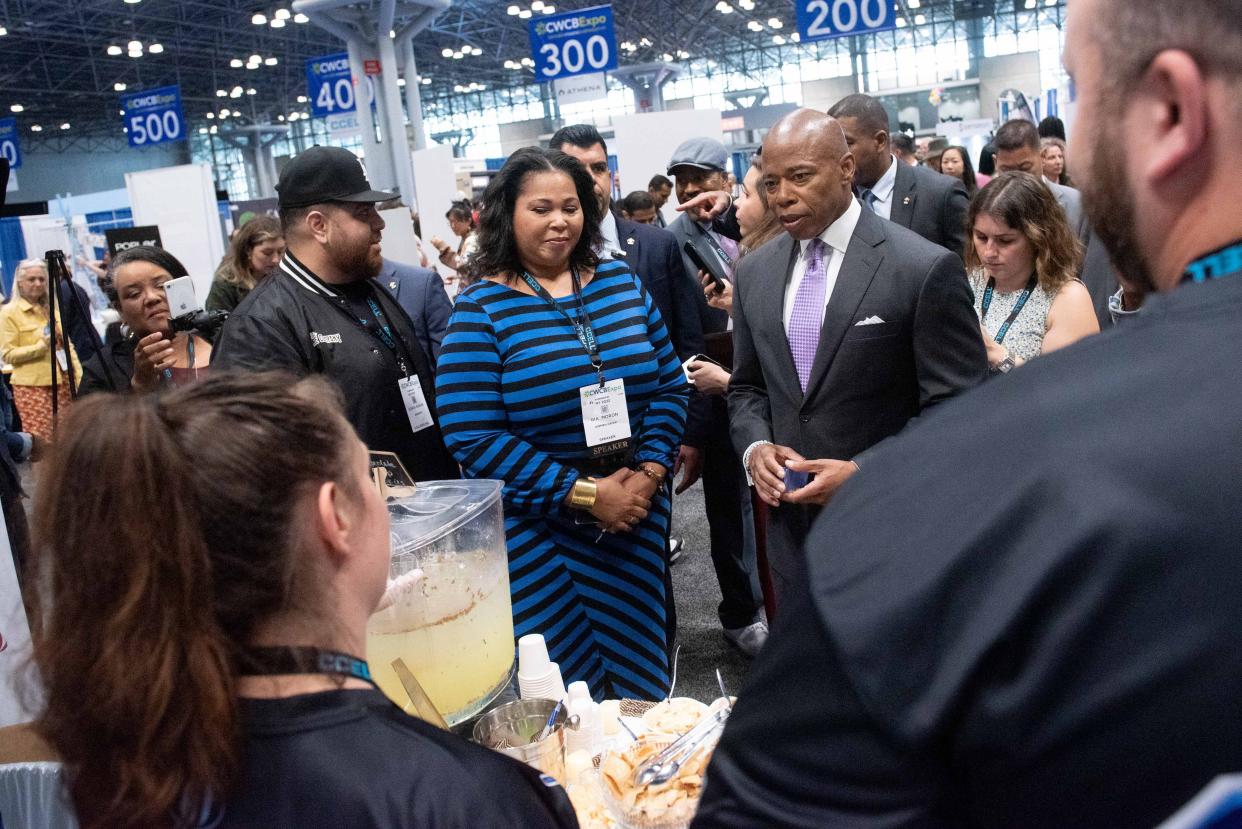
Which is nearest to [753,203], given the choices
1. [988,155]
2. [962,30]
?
[988,155]

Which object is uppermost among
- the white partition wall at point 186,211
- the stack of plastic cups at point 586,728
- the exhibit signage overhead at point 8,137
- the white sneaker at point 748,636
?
the exhibit signage overhead at point 8,137

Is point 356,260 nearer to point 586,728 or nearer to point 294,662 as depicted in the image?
point 586,728

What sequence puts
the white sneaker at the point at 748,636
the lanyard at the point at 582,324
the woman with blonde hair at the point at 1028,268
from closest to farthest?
the lanyard at the point at 582,324
the woman with blonde hair at the point at 1028,268
the white sneaker at the point at 748,636

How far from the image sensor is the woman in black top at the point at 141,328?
3254 mm

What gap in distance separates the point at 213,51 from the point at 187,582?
26372 millimetres

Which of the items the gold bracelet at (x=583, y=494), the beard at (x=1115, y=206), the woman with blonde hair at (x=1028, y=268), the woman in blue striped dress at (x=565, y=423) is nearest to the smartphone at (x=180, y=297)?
the woman in blue striped dress at (x=565, y=423)

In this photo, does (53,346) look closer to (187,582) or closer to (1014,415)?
(187,582)

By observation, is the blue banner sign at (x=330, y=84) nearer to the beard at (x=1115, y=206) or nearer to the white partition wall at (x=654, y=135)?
the white partition wall at (x=654, y=135)

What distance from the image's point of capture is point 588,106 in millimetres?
32688

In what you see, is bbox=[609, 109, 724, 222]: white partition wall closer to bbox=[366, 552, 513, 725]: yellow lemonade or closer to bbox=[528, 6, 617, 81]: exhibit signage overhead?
bbox=[528, 6, 617, 81]: exhibit signage overhead

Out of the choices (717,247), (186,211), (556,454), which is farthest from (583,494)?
(186,211)

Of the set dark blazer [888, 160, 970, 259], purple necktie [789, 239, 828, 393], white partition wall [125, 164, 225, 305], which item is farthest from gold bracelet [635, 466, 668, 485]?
white partition wall [125, 164, 225, 305]

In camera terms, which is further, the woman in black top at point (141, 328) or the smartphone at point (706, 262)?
the smartphone at point (706, 262)

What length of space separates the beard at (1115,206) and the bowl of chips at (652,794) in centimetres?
90
